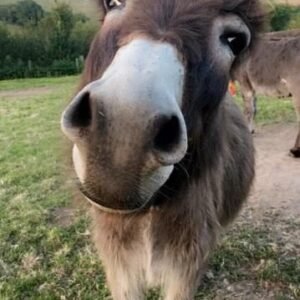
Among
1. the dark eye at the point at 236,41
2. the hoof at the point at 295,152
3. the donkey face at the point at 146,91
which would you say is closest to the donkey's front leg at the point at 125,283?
the donkey face at the point at 146,91

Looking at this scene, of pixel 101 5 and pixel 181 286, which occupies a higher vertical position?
pixel 101 5

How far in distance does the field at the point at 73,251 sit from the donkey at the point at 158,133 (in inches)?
17.8

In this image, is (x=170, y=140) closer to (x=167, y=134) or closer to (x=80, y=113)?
(x=167, y=134)

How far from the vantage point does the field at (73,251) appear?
9.21 ft

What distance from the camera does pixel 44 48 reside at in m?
21.3

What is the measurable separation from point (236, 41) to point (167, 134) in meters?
0.63

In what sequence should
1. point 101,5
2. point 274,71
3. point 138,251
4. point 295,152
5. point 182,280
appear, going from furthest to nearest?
point 274,71 → point 295,152 → point 182,280 → point 138,251 → point 101,5

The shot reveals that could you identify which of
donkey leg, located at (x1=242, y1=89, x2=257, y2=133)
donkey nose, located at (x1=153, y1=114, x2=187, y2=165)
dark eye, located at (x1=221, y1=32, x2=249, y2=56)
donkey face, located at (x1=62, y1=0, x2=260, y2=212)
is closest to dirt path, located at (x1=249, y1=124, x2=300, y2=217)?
donkey leg, located at (x1=242, y1=89, x2=257, y2=133)

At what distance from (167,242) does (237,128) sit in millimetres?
888

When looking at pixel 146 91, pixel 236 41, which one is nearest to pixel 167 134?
pixel 146 91

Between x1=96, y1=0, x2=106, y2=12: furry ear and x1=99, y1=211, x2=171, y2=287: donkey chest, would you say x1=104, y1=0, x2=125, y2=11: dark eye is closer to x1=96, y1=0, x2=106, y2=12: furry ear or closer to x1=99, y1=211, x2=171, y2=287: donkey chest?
x1=96, y1=0, x2=106, y2=12: furry ear

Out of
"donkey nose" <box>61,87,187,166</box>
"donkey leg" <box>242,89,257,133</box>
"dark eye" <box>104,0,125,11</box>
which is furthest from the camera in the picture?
"donkey leg" <box>242,89,257,133</box>

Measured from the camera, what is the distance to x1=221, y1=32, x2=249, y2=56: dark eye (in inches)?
68.2

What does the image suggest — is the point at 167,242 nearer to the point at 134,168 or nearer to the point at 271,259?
the point at 134,168
